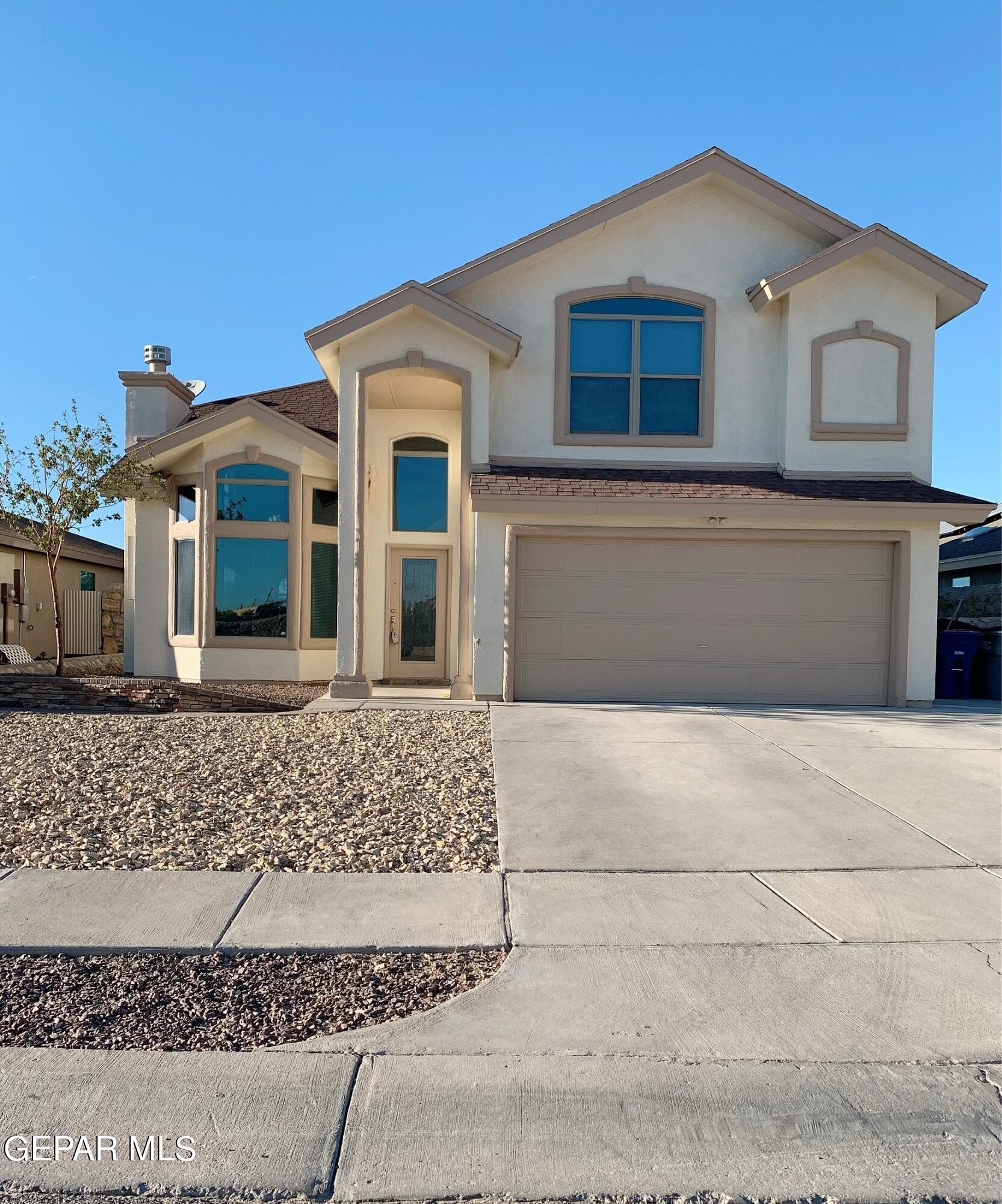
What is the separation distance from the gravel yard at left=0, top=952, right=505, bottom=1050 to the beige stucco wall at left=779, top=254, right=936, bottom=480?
10.5 metres

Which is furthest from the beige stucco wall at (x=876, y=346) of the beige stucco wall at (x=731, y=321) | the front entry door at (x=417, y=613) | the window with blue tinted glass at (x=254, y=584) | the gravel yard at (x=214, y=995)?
the gravel yard at (x=214, y=995)

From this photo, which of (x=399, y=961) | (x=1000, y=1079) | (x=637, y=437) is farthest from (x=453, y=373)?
(x=1000, y=1079)

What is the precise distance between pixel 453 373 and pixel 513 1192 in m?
10.9

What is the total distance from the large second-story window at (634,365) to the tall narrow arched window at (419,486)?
2833 millimetres

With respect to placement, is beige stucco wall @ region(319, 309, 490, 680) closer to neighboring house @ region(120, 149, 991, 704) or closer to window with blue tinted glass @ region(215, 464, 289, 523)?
neighboring house @ region(120, 149, 991, 704)

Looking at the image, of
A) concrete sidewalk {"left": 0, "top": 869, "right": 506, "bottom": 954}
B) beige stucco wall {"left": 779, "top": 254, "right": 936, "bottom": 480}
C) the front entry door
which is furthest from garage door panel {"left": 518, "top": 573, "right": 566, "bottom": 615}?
concrete sidewalk {"left": 0, "top": 869, "right": 506, "bottom": 954}

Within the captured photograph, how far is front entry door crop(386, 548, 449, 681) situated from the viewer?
14.5m

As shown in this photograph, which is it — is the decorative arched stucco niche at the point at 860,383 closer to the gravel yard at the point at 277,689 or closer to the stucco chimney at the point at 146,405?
the gravel yard at the point at 277,689

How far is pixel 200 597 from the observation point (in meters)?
14.5

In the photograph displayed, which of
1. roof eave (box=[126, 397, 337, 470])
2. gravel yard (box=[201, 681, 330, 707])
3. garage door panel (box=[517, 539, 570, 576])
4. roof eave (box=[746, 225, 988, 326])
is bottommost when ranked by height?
gravel yard (box=[201, 681, 330, 707])

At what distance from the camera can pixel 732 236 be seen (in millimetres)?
13109

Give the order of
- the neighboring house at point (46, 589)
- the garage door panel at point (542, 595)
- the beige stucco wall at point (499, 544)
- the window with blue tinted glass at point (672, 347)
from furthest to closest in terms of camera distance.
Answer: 1. the neighboring house at point (46, 589)
2. the window with blue tinted glass at point (672, 347)
3. the garage door panel at point (542, 595)
4. the beige stucco wall at point (499, 544)

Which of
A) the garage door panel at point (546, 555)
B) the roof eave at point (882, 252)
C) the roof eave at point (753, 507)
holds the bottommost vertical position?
the garage door panel at point (546, 555)

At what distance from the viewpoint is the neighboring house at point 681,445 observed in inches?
479
